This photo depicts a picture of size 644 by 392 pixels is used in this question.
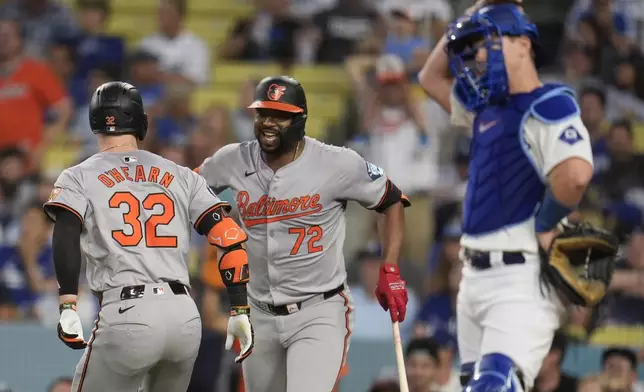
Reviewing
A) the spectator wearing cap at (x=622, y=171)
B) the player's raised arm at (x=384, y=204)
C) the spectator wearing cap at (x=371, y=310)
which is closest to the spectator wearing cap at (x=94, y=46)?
the spectator wearing cap at (x=371, y=310)

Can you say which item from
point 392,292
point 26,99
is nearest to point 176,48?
point 26,99

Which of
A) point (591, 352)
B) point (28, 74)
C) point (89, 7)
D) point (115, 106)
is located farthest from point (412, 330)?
point (89, 7)

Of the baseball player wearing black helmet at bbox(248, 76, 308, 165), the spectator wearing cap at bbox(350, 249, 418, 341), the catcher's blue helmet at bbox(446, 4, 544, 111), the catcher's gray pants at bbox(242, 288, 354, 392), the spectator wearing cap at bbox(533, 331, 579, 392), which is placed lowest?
the spectator wearing cap at bbox(533, 331, 579, 392)

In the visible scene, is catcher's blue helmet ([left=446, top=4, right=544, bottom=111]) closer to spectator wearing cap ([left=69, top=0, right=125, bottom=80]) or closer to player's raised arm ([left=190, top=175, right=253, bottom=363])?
player's raised arm ([left=190, top=175, right=253, bottom=363])

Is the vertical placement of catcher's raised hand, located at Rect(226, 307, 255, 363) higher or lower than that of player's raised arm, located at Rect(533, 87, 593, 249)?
lower

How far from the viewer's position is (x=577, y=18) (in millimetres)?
12055

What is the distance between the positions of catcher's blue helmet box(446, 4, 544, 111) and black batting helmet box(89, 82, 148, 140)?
5.72 ft

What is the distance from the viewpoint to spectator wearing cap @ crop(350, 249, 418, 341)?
30.2ft

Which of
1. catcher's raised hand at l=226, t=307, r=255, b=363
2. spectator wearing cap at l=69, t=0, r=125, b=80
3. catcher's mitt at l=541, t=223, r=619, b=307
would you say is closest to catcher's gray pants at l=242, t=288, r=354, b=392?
catcher's raised hand at l=226, t=307, r=255, b=363

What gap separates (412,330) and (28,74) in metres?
4.93

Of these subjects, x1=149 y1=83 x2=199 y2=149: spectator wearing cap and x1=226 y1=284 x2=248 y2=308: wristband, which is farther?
x1=149 y1=83 x2=199 y2=149: spectator wearing cap

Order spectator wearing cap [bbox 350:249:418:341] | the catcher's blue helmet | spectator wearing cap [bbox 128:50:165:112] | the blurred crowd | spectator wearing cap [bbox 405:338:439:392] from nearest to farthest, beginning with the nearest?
the catcher's blue helmet → spectator wearing cap [bbox 405:338:439:392] → the blurred crowd → spectator wearing cap [bbox 350:249:418:341] → spectator wearing cap [bbox 128:50:165:112]

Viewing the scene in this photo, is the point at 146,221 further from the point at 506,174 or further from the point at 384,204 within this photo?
the point at 506,174

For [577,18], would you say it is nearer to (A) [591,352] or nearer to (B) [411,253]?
(B) [411,253]
